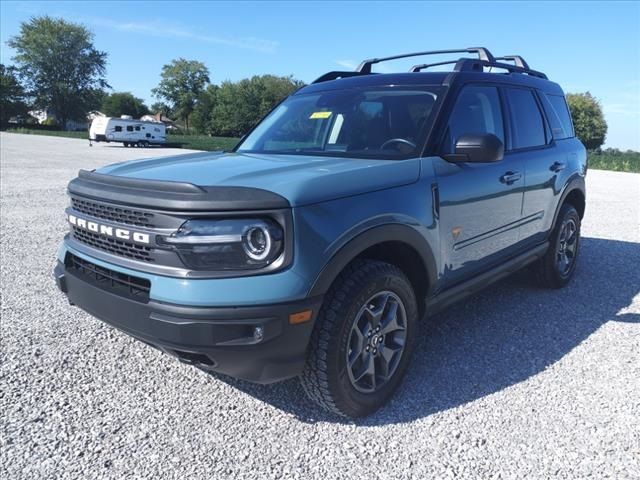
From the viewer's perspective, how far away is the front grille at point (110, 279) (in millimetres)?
2387

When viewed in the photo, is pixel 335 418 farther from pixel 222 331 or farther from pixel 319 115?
pixel 319 115

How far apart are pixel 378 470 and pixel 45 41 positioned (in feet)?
303

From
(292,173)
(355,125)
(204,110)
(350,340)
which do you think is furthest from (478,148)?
(204,110)

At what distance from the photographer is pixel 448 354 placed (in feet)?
11.6

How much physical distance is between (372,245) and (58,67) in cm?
8972

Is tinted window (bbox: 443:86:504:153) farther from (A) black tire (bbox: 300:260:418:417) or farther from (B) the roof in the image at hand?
(A) black tire (bbox: 300:260:418:417)

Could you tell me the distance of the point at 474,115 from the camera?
3543 millimetres

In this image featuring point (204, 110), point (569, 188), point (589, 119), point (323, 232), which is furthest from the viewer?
point (204, 110)

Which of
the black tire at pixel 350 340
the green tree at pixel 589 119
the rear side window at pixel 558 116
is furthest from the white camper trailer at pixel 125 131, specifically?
the green tree at pixel 589 119

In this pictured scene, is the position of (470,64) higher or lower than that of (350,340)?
higher

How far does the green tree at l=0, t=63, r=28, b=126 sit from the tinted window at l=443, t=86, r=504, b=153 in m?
86.4

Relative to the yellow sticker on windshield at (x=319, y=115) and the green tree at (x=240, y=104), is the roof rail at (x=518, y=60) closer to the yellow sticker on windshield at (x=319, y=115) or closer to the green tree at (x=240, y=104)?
the yellow sticker on windshield at (x=319, y=115)

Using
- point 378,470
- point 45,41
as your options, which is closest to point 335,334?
point 378,470

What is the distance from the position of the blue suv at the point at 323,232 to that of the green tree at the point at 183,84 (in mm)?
97399
